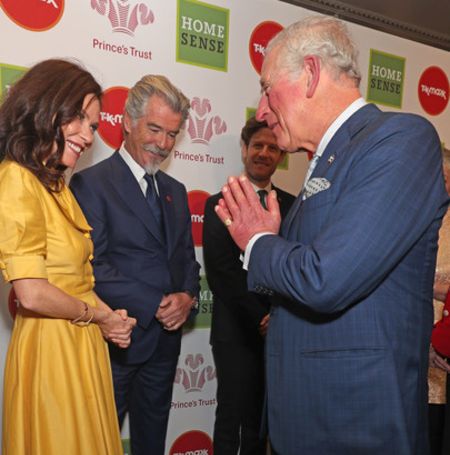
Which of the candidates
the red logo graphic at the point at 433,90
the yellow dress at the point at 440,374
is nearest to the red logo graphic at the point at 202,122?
the yellow dress at the point at 440,374

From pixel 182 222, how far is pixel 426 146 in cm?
144

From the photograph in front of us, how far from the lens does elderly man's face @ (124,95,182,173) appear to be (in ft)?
7.36

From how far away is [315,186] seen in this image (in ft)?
3.89

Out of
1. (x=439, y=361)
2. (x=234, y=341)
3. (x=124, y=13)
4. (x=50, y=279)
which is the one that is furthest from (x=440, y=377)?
(x=124, y=13)

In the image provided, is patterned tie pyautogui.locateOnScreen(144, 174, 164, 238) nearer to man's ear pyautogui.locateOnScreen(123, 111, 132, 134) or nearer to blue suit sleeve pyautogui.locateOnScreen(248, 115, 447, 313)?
man's ear pyautogui.locateOnScreen(123, 111, 132, 134)

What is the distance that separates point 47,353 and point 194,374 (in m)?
1.35

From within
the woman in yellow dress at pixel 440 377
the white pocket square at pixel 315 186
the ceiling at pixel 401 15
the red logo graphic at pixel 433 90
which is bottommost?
the woman in yellow dress at pixel 440 377

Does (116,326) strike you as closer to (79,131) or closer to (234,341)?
(79,131)

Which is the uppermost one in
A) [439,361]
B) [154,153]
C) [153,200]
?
[154,153]

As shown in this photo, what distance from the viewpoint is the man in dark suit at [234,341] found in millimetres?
2473

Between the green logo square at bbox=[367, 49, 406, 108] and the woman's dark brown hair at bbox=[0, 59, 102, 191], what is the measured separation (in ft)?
7.51

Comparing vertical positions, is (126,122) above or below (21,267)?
above

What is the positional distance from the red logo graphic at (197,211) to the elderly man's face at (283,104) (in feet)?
4.56

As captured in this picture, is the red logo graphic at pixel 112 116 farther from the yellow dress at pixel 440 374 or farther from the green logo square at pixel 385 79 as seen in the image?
the green logo square at pixel 385 79
